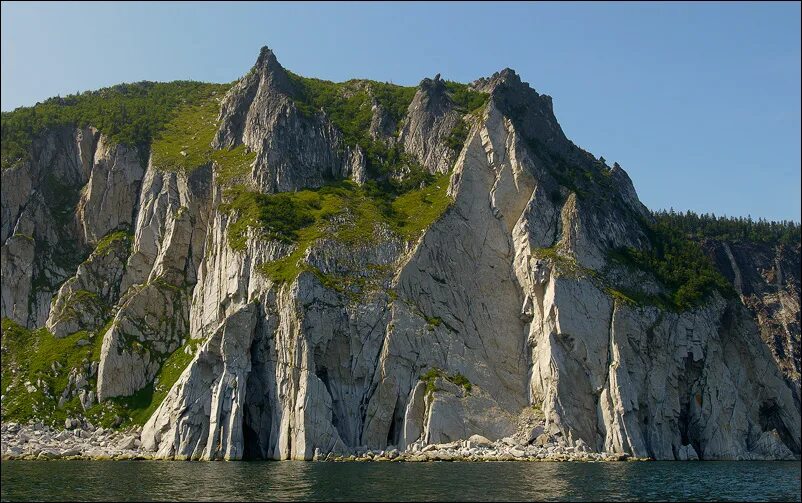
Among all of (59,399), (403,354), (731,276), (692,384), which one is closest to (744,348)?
(692,384)

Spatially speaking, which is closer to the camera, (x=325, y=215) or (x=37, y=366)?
(x=37, y=366)

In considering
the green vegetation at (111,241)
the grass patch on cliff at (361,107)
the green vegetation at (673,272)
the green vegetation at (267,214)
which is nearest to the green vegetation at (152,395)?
the green vegetation at (267,214)

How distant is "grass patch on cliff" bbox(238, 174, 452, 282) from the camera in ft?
397

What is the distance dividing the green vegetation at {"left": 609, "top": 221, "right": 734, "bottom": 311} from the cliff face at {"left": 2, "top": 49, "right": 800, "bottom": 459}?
1.91 metres

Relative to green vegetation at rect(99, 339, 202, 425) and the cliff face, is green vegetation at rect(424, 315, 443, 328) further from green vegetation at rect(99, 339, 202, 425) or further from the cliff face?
green vegetation at rect(99, 339, 202, 425)

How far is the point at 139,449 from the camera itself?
102 meters

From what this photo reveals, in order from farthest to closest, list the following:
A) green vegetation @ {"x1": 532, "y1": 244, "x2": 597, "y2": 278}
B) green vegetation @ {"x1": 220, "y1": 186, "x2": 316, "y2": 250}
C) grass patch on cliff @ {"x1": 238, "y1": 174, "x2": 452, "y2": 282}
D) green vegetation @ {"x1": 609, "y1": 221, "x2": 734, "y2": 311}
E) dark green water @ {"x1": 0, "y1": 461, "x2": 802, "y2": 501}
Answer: green vegetation @ {"x1": 609, "y1": 221, "x2": 734, "y2": 311}, green vegetation @ {"x1": 220, "y1": 186, "x2": 316, "y2": 250}, grass patch on cliff @ {"x1": 238, "y1": 174, "x2": 452, "y2": 282}, green vegetation @ {"x1": 532, "y1": 244, "x2": 597, "y2": 278}, dark green water @ {"x1": 0, "y1": 461, "x2": 802, "y2": 501}

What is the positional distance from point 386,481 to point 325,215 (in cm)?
6772

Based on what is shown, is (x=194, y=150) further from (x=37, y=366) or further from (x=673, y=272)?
(x=673, y=272)

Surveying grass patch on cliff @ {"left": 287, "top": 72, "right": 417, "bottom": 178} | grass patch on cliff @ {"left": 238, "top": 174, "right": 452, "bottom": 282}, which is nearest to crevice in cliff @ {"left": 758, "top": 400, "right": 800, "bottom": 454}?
grass patch on cliff @ {"left": 238, "top": 174, "right": 452, "bottom": 282}

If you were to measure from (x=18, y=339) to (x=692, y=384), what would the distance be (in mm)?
104914

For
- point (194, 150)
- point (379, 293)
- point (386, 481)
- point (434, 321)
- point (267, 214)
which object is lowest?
point (386, 481)

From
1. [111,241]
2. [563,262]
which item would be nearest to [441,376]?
[563,262]

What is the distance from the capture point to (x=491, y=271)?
126125mm
